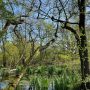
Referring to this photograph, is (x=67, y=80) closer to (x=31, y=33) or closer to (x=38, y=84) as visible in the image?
(x=38, y=84)

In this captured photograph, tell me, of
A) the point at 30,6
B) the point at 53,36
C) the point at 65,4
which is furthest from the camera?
the point at 65,4

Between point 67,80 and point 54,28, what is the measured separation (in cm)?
250

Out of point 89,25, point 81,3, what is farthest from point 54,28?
point 89,25

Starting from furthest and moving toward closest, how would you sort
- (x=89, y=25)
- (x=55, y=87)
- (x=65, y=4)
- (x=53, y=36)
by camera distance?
(x=89, y=25) → (x=55, y=87) → (x=65, y=4) → (x=53, y=36)

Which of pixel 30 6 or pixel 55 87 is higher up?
pixel 30 6

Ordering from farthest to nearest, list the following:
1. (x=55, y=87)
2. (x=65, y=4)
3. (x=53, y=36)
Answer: (x=55, y=87) < (x=65, y=4) < (x=53, y=36)

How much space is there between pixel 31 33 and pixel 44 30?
→ 2023mm

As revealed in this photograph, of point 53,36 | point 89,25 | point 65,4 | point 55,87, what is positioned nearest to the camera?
point 53,36

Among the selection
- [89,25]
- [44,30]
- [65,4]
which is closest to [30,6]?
[44,30]

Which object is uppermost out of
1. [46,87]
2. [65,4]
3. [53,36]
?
[65,4]

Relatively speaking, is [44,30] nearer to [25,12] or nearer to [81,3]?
[25,12]

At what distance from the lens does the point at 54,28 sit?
10477 millimetres

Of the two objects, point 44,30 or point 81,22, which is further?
point 81,22

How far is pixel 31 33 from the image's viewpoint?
1215 cm
